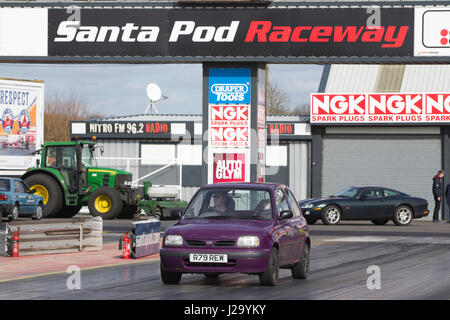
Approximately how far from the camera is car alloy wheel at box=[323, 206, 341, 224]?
34594 mm

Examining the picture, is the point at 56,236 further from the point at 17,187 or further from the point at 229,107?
the point at 17,187

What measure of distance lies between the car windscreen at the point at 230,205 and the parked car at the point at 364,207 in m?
19.9

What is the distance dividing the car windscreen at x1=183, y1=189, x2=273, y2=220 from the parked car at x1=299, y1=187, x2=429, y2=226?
19.9 m

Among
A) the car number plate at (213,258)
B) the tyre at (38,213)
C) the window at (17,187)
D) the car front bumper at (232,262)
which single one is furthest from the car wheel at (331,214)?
the car number plate at (213,258)

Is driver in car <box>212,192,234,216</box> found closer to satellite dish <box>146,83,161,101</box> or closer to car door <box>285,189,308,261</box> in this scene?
car door <box>285,189,308,261</box>

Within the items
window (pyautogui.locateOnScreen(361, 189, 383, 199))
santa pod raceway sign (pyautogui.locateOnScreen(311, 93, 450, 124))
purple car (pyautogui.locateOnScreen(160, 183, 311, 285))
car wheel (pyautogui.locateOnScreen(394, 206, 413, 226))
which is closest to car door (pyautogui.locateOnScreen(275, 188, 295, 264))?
purple car (pyautogui.locateOnScreen(160, 183, 311, 285))

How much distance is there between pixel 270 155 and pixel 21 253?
26.6 m

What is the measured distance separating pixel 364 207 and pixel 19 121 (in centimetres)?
1560

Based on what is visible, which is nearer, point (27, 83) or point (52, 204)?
point (52, 204)

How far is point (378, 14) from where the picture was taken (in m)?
27.0

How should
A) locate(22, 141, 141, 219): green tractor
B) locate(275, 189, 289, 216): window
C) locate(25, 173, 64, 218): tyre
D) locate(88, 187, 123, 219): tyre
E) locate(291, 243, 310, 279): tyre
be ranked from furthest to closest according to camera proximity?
locate(88, 187, 123, 219): tyre < locate(22, 141, 141, 219): green tractor < locate(25, 173, 64, 218): tyre < locate(291, 243, 310, 279): tyre < locate(275, 189, 289, 216): window

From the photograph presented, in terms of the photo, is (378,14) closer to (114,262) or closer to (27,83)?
(114,262)

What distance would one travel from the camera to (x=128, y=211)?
36875 mm
